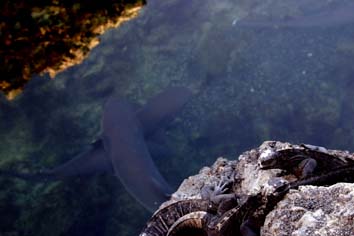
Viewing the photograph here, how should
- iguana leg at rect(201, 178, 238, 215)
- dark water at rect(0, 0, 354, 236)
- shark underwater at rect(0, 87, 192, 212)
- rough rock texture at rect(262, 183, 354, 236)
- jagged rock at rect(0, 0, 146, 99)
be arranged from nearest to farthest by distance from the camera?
1. jagged rock at rect(0, 0, 146, 99)
2. rough rock texture at rect(262, 183, 354, 236)
3. iguana leg at rect(201, 178, 238, 215)
4. shark underwater at rect(0, 87, 192, 212)
5. dark water at rect(0, 0, 354, 236)

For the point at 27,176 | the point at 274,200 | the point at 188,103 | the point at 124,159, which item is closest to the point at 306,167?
the point at 274,200

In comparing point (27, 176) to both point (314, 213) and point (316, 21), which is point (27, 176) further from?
point (316, 21)

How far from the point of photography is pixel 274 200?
2.42 m

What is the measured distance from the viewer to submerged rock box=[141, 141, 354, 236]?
2.14 m

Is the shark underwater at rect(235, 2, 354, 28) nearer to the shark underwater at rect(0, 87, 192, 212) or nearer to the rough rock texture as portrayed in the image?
the shark underwater at rect(0, 87, 192, 212)

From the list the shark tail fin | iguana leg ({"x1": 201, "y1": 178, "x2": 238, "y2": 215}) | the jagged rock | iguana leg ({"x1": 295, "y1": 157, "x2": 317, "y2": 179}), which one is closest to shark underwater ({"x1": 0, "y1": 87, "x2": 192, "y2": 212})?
the shark tail fin

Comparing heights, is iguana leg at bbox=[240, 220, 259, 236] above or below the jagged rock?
below

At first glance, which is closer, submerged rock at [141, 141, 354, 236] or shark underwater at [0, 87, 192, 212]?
submerged rock at [141, 141, 354, 236]

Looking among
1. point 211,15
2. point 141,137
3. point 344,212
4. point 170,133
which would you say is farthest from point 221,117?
point 344,212

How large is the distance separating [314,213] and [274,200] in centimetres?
32

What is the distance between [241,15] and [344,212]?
39.8 ft

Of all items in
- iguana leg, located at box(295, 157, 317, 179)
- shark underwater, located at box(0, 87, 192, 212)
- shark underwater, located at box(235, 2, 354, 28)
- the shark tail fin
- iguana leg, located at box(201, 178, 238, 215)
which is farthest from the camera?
shark underwater, located at box(235, 2, 354, 28)

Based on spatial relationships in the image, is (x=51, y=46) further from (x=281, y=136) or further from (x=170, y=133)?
(x=281, y=136)

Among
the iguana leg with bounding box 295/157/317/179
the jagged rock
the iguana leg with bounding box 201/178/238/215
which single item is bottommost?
the iguana leg with bounding box 201/178/238/215
